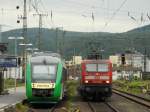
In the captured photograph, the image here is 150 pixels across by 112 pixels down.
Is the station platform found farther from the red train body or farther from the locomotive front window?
the locomotive front window

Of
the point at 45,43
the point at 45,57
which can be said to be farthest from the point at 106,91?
the point at 45,43

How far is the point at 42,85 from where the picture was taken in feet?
93.9

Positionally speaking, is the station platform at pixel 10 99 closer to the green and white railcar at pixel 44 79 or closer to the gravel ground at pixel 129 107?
the green and white railcar at pixel 44 79

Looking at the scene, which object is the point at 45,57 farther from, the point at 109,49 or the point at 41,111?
the point at 109,49

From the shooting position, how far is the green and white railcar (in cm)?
2856

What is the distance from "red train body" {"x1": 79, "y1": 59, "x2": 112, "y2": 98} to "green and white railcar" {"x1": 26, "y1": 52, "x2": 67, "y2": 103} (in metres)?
5.60

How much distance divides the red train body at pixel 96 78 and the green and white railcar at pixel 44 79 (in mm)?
5598

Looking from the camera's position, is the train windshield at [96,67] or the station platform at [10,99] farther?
the train windshield at [96,67]

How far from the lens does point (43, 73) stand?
29234 mm

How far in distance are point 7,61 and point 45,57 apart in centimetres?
744

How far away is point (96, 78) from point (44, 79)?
7.19 m

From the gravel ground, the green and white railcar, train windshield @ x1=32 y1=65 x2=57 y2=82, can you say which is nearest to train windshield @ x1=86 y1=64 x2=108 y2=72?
the gravel ground

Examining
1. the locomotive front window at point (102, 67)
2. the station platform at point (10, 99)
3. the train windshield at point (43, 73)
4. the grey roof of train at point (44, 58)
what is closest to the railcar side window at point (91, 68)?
the locomotive front window at point (102, 67)

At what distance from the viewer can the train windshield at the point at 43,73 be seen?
94.7 ft
